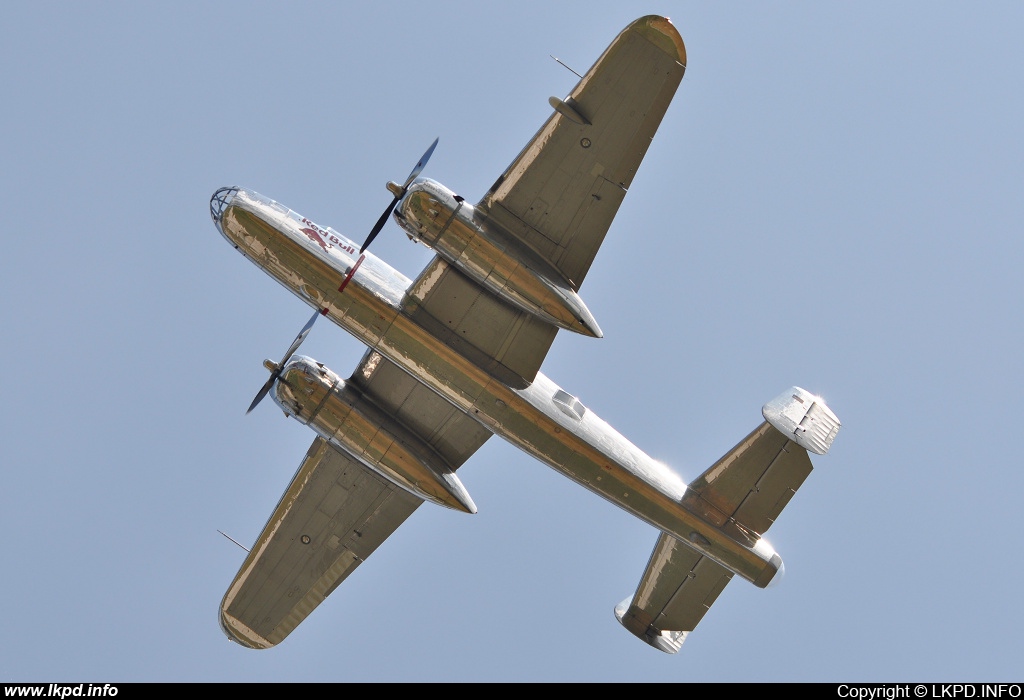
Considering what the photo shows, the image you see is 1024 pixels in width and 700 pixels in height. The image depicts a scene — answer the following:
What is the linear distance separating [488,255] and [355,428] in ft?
17.4

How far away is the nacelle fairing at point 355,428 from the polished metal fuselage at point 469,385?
1.71m

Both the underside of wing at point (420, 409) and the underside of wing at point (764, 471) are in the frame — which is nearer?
the underside of wing at point (764, 471)

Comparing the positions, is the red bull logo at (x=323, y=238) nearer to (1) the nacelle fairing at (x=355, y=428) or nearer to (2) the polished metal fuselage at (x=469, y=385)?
(2) the polished metal fuselage at (x=469, y=385)

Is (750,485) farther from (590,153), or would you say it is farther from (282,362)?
(282,362)

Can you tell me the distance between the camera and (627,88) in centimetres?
2145

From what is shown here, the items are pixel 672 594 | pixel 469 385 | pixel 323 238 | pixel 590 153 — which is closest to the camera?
pixel 590 153

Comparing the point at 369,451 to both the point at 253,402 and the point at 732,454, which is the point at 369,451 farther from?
the point at 732,454

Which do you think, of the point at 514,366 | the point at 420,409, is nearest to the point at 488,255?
the point at 514,366

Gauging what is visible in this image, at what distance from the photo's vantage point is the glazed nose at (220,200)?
23281 millimetres

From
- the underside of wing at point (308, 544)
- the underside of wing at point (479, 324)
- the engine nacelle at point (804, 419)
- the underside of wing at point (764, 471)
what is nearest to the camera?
the underside of wing at point (479, 324)

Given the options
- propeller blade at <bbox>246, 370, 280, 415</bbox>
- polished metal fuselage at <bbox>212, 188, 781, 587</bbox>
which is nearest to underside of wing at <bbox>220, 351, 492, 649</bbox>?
propeller blade at <bbox>246, 370, 280, 415</bbox>

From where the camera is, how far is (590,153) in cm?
2203

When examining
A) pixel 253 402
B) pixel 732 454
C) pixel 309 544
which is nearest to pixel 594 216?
pixel 732 454

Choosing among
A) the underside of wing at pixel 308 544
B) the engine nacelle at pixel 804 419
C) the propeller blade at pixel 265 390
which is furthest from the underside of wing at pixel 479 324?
the engine nacelle at pixel 804 419
